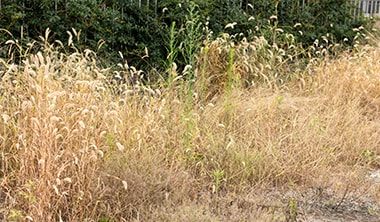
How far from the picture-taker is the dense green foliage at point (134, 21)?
5.33m

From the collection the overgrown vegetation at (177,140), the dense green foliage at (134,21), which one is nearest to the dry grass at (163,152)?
the overgrown vegetation at (177,140)

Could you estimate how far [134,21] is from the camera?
6.03 m

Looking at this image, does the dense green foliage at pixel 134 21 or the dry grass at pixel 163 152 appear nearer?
the dry grass at pixel 163 152

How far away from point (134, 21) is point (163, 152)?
2829mm

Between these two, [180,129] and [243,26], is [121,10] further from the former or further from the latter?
[180,129]

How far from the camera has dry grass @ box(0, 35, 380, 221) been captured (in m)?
2.90

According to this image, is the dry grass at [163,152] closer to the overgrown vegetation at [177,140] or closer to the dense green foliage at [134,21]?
the overgrown vegetation at [177,140]

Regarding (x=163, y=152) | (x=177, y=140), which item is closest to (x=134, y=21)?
(x=177, y=140)

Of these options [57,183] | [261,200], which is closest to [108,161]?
[57,183]

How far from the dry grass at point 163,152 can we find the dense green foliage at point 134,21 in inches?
32.3

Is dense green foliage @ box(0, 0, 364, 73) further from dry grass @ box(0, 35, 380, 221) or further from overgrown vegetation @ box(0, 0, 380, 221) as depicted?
dry grass @ box(0, 35, 380, 221)

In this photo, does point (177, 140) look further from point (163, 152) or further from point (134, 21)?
point (134, 21)

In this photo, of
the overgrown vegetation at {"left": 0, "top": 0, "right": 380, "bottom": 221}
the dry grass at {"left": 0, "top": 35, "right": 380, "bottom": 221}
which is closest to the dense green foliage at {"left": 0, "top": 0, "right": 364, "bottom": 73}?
the overgrown vegetation at {"left": 0, "top": 0, "right": 380, "bottom": 221}

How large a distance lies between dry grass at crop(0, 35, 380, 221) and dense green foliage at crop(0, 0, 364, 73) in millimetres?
820
